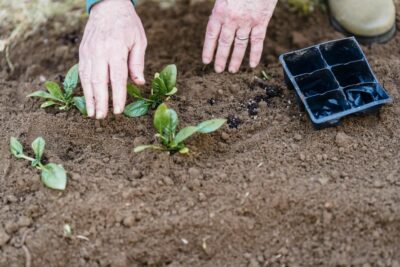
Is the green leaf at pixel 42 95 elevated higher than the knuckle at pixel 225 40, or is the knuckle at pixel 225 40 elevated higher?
the knuckle at pixel 225 40

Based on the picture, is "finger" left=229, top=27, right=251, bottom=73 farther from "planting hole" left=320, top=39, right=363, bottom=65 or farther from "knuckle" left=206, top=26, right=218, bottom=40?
"planting hole" left=320, top=39, right=363, bottom=65

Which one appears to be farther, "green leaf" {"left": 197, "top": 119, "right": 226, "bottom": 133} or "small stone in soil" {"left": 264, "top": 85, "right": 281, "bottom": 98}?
"small stone in soil" {"left": 264, "top": 85, "right": 281, "bottom": 98}

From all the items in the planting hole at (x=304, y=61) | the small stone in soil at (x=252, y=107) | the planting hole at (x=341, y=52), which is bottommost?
the small stone in soil at (x=252, y=107)

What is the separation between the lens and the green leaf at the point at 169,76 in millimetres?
2361

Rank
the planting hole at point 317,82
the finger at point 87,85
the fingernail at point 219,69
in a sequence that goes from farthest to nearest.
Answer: the fingernail at point 219,69
the planting hole at point 317,82
the finger at point 87,85

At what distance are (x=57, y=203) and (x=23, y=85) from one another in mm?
823

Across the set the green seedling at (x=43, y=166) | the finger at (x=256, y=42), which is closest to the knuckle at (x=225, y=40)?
the finger at (x=256, y=42)

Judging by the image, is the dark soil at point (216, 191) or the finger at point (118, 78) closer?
the dark soil at point (216, 191)

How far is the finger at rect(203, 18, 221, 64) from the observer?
241cm

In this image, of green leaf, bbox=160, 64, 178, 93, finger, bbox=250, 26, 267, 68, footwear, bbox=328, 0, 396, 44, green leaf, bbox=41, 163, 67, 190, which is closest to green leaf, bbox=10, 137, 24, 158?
green leaf, bbox=41, 163, 67, 190

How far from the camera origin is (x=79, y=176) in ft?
6.88

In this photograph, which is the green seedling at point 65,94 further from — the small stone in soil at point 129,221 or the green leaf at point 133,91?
the small stone in soil at point 129,221

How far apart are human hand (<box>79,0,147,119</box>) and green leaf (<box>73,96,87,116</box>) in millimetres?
119

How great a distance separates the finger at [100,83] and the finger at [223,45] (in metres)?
0.54
